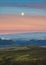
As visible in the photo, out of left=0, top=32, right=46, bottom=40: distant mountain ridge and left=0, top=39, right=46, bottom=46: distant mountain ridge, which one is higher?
left=0, top=32, right=46, bottom=40: distant mountain ridge

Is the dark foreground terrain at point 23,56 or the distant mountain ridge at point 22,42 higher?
the distant mountain ridge at point 22,42

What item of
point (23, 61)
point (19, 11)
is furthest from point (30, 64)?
point (19, 11)

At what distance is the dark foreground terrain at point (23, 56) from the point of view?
1.33m

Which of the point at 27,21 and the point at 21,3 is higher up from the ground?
the point at 21,3

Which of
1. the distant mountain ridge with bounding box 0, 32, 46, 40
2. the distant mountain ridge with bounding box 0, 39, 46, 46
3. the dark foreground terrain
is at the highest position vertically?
the distant mountain ridge with bounding box 0, 32, 46, 40

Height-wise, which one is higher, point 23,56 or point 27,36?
point 27,36

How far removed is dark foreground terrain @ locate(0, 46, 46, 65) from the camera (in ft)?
4.35

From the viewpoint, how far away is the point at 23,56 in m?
1.34

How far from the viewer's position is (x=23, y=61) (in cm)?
133

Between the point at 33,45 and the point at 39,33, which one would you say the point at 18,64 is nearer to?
the point at 33,45

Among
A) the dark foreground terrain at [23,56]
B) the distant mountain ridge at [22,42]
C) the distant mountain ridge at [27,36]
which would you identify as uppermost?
the distant mountain ridge at [27,36]

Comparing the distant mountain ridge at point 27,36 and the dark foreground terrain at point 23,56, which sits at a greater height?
the distant mountain ridge at point 27,36

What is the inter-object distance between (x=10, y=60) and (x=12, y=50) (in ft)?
0.25

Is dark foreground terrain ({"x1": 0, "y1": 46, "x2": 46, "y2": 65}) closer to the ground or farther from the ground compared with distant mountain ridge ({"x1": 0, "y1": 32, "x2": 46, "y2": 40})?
closer to the ground
